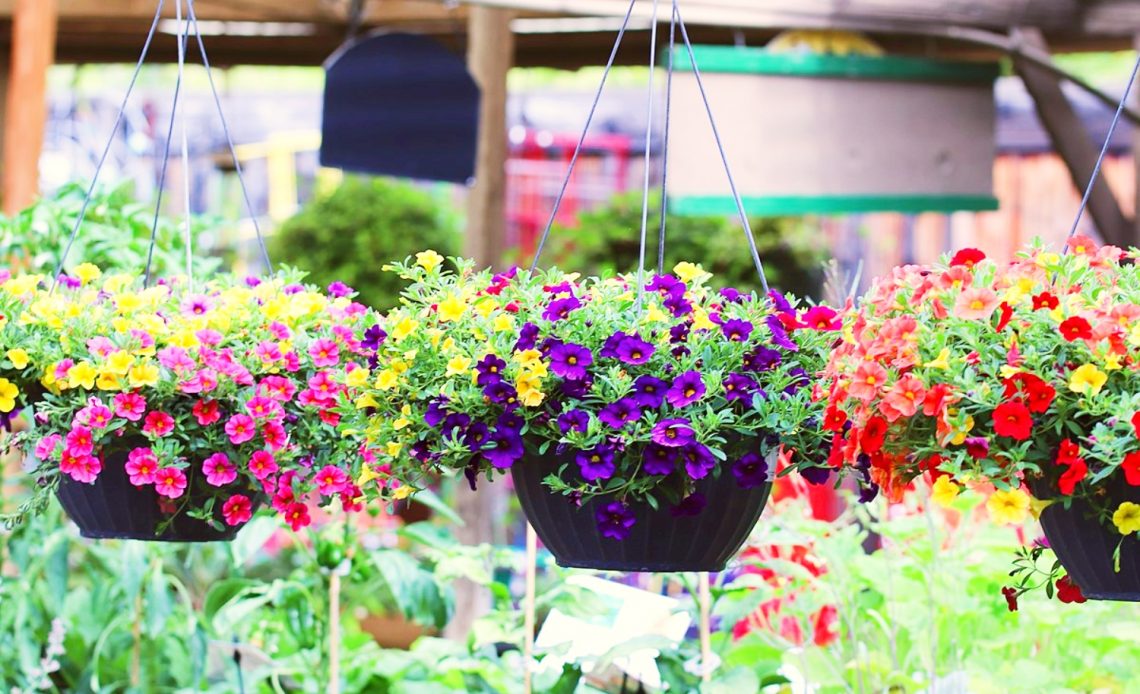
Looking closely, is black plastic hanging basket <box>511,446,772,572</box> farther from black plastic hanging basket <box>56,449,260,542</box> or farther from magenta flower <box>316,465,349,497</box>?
black plastic hanging basket <box>56,449,260,542</box>

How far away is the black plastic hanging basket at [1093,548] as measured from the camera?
1.30m

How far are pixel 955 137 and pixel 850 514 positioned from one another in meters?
1.37

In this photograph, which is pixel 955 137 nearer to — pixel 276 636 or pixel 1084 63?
pixel 276 636

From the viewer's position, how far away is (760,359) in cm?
145

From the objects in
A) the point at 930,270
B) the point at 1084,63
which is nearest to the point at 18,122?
the point at 930,270

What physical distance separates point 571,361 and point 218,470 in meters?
0.46

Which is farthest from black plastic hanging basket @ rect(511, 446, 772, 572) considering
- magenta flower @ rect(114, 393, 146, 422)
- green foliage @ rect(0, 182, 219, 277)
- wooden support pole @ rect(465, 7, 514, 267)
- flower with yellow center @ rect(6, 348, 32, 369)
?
wooden support pole @ rect(465, 7, 514, 267)

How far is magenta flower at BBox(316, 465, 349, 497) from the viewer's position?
5.46 feet

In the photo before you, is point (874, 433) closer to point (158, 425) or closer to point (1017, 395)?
point (1017, 395)

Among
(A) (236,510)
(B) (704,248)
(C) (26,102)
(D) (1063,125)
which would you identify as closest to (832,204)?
(D) (1063,125)

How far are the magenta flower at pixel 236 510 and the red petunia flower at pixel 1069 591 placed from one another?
0.88 metres

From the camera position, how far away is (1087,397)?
122 cm

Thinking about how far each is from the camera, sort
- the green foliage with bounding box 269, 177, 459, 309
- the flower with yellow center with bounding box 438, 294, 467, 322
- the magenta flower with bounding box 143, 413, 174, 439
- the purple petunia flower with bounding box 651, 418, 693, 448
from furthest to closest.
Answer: the green foliage with bounding box 269, 177, 459, 309, the magenta flower with bounding box 143, 413, 174, 439, the flower with yellow center with bounding box 438, 294, 467, 322, the purple petunia flower with bounding box 651, 418, 693, 448

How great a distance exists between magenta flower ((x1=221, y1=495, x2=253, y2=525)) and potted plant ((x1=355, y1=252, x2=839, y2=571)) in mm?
231
